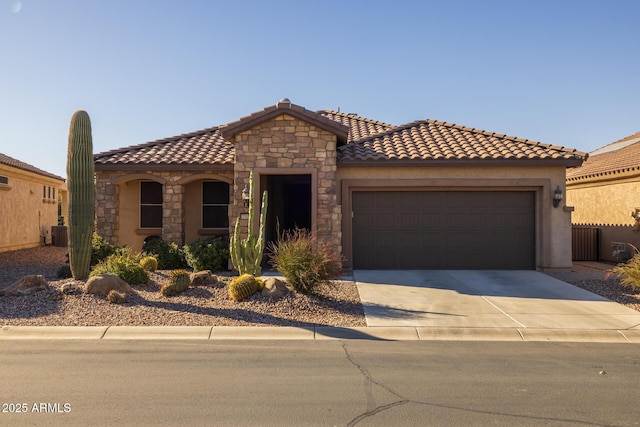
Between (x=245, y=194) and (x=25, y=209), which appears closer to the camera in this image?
(x=245, y=194)

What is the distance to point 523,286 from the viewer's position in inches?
445

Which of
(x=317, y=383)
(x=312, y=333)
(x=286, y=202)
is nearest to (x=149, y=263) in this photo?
(x=312, y=333)

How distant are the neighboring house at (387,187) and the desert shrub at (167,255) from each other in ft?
2.00

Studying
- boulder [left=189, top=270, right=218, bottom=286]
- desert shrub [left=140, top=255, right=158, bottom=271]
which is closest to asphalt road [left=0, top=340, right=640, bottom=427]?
boulder [left=189, top=270, right=218, bottom=286]

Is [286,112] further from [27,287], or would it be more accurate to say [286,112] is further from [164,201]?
[27,287]

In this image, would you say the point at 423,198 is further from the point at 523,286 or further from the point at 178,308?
the point at 178,308

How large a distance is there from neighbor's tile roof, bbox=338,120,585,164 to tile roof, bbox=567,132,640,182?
5.98m

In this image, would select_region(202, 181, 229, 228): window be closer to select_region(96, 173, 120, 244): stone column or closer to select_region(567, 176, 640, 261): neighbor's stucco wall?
select_region(96, 173, 120, 244): stone column

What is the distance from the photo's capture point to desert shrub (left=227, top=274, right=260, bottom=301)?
9.05 m

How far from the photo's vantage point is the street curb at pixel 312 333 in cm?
738

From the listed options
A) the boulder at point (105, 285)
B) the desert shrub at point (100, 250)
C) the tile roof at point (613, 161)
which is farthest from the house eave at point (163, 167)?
the tile roof at point (613, 161)

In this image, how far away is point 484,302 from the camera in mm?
9641

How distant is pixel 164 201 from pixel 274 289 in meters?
6.68

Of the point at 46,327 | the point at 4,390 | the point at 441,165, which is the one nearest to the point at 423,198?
the point at 441,165
